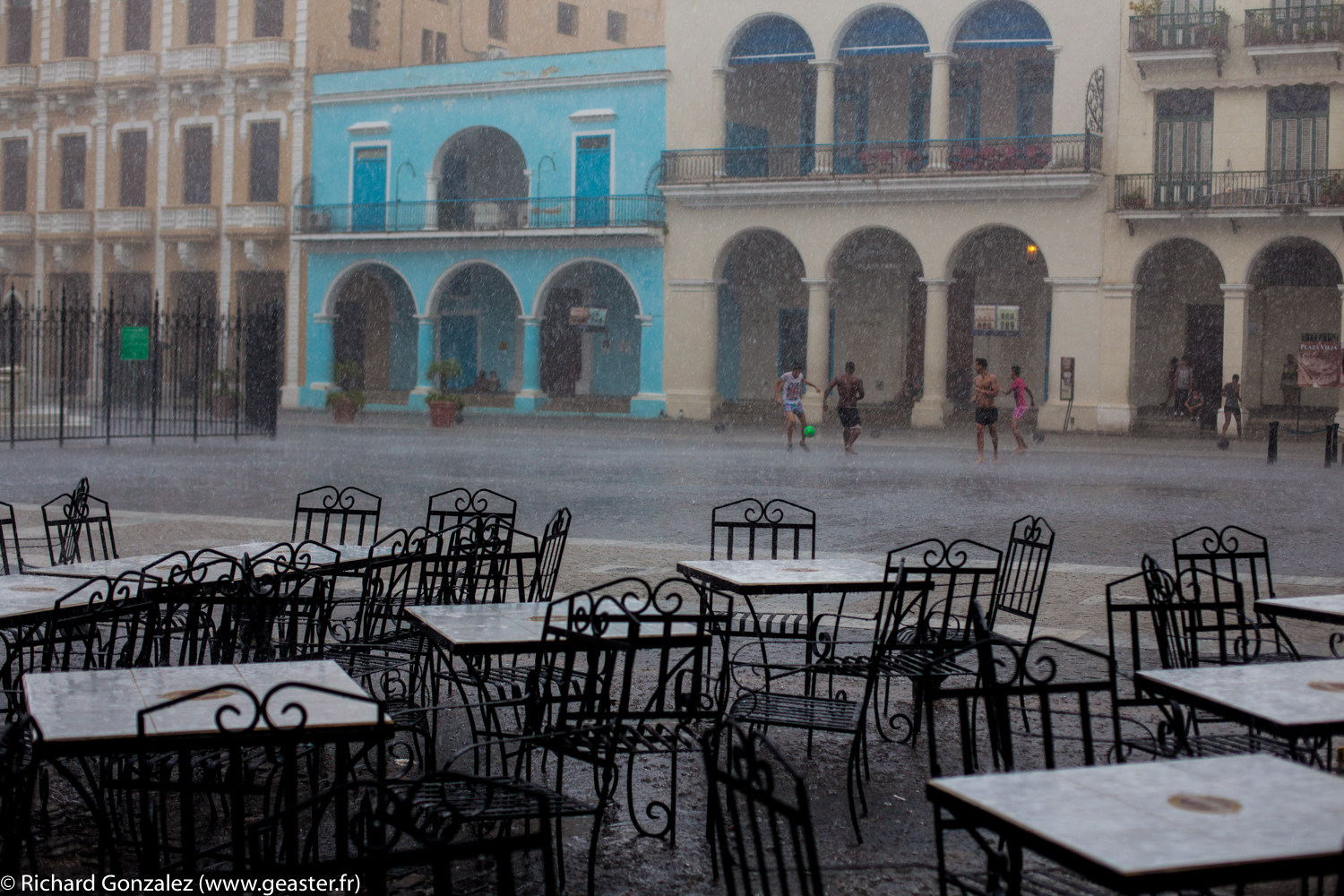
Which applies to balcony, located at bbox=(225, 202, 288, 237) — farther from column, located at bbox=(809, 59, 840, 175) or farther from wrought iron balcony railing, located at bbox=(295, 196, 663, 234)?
column, located at bbox=(809, 59, 840, 175)

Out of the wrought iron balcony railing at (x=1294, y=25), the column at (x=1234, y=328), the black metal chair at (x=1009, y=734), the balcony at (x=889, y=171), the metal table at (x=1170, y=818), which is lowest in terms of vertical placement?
the black metal chair at (x=1009, y=734)

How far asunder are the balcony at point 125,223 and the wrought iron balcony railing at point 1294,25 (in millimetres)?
27342

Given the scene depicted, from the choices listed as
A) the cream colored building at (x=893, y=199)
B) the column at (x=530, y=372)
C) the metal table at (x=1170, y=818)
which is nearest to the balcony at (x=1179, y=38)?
the cream colored building at (x=893, y=199)

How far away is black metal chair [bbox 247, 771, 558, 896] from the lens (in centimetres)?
245

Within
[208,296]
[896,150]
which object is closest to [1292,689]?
[896,150]

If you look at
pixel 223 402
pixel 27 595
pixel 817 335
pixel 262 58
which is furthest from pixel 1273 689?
pixel 262 58

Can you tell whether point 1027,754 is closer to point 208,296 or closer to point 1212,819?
point 1212,819

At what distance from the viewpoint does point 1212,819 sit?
2.73m

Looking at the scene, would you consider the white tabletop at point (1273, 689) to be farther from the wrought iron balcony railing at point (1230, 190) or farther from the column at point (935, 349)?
the column at point (935, 349)

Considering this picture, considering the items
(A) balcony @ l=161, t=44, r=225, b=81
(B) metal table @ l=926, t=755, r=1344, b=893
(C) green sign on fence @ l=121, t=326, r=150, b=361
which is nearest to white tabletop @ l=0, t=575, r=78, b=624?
(B) metal table @ l=926, t=755, r=1344, b=893

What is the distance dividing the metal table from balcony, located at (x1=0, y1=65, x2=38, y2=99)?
4311 cm

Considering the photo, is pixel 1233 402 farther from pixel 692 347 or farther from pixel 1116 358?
pixel 692 347

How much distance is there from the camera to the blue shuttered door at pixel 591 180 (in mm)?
33094

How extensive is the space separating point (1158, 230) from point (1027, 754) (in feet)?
80.6
